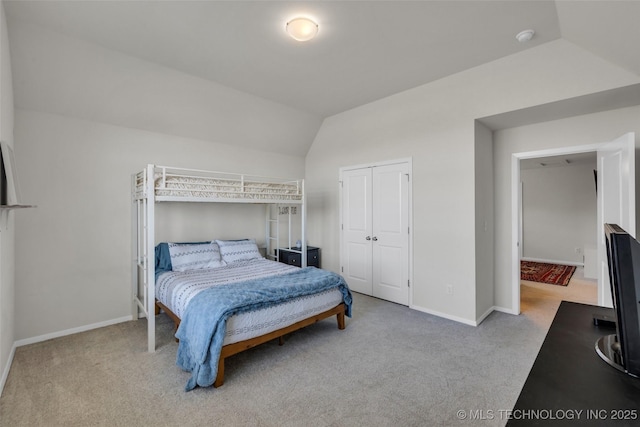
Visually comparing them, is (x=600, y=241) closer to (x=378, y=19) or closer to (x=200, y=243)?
(x=378, y=19)

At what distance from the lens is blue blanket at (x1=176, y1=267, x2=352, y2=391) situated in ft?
7.31

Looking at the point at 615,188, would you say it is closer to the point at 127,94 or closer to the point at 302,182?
the point at 302,182

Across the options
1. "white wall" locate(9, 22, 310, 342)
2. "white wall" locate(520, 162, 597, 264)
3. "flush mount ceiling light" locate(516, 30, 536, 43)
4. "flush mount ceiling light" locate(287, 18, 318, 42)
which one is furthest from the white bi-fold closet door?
"white wall" locate(520, 162, 597, 264)

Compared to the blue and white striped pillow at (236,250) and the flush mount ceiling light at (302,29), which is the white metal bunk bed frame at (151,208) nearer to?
the blue and white striped pillow at (236,250)

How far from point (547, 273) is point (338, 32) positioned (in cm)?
624

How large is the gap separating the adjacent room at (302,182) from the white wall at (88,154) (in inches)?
0.8

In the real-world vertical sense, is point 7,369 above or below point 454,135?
below

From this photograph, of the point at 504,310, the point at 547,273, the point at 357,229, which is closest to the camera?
the point at 504,310

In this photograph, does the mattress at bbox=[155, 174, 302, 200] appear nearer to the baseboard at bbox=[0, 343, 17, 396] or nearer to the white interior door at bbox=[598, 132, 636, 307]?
the baseboard at bbox=[0, 343, 17, 396]

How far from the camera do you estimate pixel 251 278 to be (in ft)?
10.6

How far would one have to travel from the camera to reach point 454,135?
3.53m

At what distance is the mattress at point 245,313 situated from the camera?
2.47 meters

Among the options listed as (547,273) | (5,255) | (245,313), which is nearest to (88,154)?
(5,255)

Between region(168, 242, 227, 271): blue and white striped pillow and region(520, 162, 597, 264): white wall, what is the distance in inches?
298
